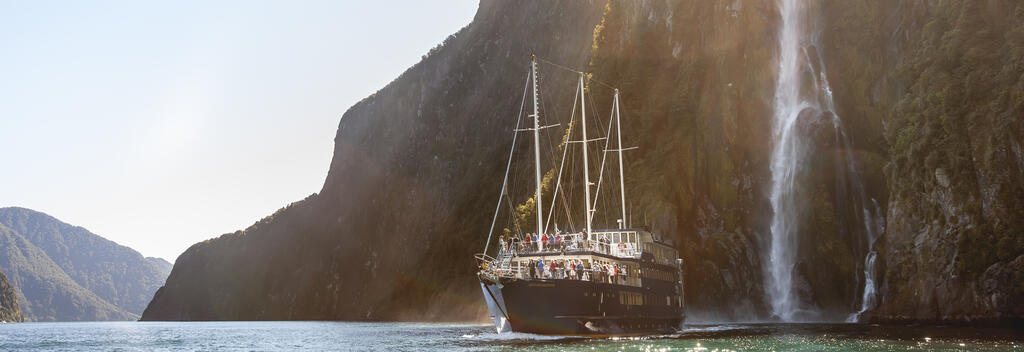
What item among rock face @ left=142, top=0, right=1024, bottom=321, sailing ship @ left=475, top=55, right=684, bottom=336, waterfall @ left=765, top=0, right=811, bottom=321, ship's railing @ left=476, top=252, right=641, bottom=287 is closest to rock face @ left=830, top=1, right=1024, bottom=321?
rock face @ left=142, top=0, right=1024, bottom=321

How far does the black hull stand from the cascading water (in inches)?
1251

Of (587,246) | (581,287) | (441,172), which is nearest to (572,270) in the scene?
(581,287)

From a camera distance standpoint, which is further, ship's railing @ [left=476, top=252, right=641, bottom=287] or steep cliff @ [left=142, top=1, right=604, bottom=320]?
steep cliff @ [left=142, top=1, right=604, bottom=320]

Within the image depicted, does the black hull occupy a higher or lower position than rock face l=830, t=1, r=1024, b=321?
lower

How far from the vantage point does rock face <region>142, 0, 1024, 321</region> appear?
59.9 meters

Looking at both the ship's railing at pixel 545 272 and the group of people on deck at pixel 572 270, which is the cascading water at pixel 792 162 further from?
the ship's railing at pixel 545 272

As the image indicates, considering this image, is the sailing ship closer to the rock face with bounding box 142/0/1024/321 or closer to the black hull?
the black hull

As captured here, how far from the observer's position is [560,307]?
4869 cm

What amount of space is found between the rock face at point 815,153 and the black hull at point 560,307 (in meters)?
25.9

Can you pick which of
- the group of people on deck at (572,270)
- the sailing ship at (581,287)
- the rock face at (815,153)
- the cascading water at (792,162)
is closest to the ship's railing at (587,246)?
the sailing ship at (581,287)

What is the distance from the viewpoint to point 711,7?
95.6 meters

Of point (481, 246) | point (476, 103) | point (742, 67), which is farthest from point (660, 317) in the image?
point (476, 103)

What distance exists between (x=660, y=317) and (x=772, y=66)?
40181 mm

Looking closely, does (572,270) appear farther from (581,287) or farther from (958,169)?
(958,169)
